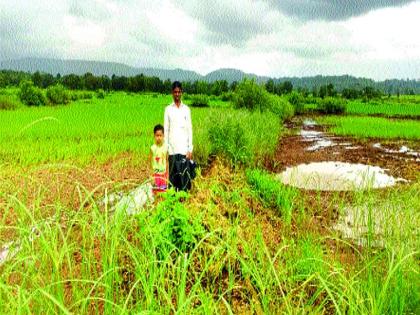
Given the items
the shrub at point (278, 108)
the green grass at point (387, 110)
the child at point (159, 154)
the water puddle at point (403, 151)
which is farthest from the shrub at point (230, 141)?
the green grass at point (387, 110)

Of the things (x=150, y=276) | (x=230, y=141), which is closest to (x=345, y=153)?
(x=230, y=141)

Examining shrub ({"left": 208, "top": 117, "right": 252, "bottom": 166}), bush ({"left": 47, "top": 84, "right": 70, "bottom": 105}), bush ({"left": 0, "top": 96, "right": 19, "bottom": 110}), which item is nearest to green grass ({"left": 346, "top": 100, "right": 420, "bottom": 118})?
bush ({"left": 47, "top": 84, "right": 70, "bottom": 105})

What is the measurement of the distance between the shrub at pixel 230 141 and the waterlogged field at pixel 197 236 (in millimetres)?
35

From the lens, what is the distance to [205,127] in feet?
37.9

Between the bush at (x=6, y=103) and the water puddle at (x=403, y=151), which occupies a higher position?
the bush at (x=6, y=103)

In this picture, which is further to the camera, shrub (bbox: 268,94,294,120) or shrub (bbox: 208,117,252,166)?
shrub (bbox: 268,94,294,120)

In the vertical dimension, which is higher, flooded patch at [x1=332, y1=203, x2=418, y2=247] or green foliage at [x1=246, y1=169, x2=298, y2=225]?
flooded patch at [x1=332, y1=203, x2=418, y2=247]

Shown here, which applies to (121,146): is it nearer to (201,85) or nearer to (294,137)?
(294,137)

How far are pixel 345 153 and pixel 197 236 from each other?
13.4 m

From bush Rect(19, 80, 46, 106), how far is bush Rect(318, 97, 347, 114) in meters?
25.7

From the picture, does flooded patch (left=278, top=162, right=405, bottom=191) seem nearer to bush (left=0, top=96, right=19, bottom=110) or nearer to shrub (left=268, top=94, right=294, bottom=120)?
shrub (left=268, top=94, right=294, bottom=120)

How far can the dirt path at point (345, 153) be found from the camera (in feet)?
44.0

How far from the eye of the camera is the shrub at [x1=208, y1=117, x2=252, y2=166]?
10.6 m

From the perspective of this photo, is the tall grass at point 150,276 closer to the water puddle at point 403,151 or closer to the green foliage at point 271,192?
the green foliage at point 271,192
